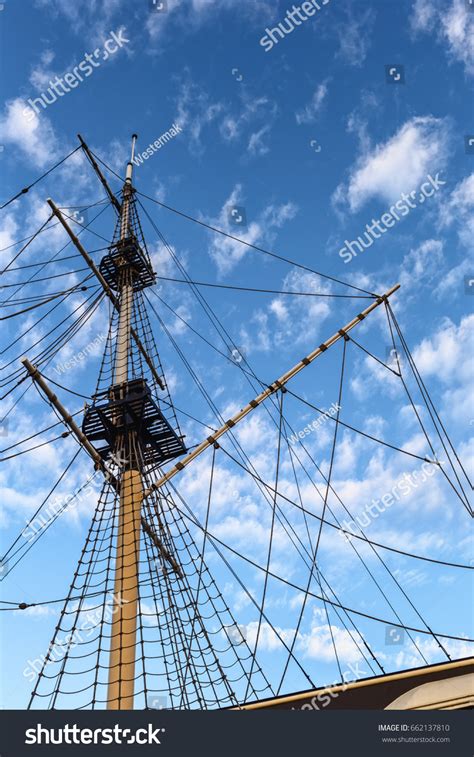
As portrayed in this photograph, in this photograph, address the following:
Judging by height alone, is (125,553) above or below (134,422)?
below

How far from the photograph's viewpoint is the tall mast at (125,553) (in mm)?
11996

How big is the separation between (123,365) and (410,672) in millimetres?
12052

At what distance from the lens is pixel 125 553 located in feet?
45.7

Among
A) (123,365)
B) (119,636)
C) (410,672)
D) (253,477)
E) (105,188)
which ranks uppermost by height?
(105,188)

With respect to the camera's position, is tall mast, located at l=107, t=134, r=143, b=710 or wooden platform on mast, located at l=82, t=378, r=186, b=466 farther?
wooden platform on mast, located at l=82, t=378, r=186, b=466

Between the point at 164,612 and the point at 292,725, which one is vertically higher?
the point at 164,612

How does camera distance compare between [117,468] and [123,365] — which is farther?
[123,365]

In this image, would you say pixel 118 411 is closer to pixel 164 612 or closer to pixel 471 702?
pixel 164 612

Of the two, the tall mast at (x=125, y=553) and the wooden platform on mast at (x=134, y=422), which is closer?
the tall mast at (x=125, y=553)

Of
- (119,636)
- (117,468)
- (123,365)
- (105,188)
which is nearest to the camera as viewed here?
(119,636)

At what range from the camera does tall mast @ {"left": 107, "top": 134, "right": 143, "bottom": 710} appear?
11996 millimetres

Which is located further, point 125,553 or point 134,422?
point 134,422

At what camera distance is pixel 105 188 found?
2303 centimetres

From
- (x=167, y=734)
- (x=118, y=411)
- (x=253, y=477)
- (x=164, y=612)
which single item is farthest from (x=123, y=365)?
(x=167, y=734)
